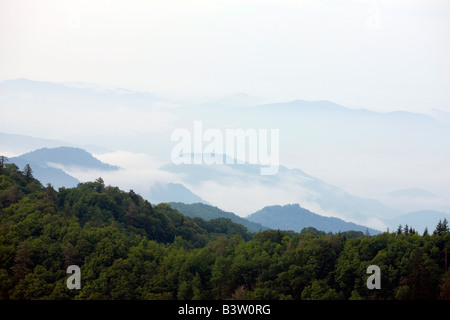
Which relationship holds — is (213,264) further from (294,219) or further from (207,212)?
(294,219)

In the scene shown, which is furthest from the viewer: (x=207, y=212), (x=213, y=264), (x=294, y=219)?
(x=294, y=219)

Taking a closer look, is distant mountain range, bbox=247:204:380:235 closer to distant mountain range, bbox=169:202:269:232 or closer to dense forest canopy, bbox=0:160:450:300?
distant mountain range, bbox=169:202:269:232

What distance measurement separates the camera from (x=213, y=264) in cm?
4200

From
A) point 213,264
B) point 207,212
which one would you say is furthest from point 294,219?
point 213,264

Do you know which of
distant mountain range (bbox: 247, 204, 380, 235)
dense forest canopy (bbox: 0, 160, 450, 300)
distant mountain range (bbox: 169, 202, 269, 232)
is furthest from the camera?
distant mountain range (bbox: 247, 204, 380, 235)

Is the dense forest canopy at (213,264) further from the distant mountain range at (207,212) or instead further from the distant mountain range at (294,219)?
the distant mountain range at (294,219)

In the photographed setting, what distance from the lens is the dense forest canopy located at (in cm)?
3725

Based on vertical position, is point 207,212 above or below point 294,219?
below

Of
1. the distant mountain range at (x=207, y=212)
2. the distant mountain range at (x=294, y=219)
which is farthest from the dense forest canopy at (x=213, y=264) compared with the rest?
the distant mountain range at (x=294, y=219)

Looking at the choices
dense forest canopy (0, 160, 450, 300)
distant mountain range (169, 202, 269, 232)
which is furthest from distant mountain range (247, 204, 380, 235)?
dense forest canopy (0, 160, 450, 300)

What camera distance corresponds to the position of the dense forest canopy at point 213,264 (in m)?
37.2
